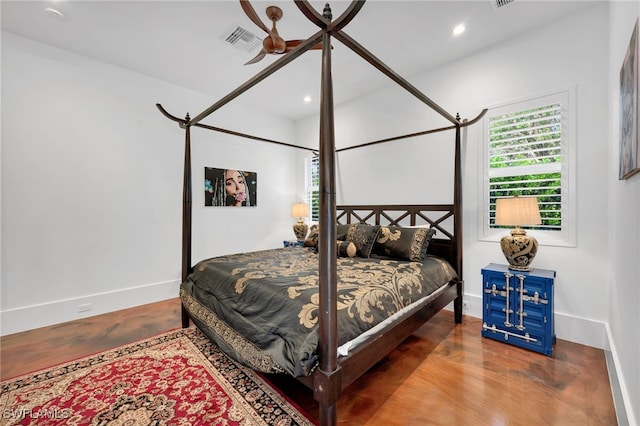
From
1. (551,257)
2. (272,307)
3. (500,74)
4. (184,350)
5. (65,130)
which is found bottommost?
(184,350)

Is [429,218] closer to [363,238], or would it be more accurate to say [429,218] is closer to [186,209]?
[363,238]

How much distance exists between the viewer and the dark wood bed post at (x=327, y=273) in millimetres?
1363

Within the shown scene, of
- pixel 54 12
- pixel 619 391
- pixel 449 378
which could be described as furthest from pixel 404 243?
pixel 54 12

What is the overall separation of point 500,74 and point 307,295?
3.13 metres

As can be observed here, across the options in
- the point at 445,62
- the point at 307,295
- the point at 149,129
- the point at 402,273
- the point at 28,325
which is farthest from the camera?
the point at 149,129

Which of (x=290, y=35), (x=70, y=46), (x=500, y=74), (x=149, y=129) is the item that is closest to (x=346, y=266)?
(x=290, y=35)

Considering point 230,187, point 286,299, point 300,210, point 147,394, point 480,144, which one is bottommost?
point 147,394

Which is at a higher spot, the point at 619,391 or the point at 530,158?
the point at 530,158

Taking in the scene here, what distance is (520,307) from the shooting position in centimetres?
237

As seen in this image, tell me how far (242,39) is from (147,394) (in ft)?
10.6

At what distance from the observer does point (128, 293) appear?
11.2ft

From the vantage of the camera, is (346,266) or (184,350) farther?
(346,266)

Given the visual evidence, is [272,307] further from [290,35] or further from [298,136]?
[298,136]

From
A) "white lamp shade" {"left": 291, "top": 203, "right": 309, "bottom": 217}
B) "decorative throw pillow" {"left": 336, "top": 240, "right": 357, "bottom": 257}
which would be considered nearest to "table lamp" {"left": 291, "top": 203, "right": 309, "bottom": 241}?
"white lamp shade" {"left": 291, "top": 203, "right": 309, "bottom": 217}
